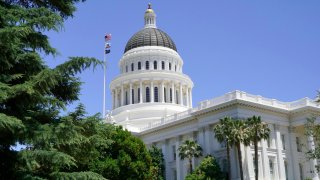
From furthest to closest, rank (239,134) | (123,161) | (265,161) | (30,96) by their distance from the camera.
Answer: (265,161), (239,134), (123,161), (30,96)

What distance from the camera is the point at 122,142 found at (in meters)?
37.1

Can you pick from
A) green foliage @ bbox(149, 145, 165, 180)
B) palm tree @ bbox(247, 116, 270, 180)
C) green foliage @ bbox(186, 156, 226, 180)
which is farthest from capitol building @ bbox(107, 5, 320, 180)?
palm tree @ bbox(247, 116, 270, 180)

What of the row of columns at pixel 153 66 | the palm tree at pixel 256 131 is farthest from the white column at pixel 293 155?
the row of columns at pixel 153 66

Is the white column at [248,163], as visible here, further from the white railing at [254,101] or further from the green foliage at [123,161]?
the green foliage at [123,161]

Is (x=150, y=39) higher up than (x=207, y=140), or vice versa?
(x=150, y=39)

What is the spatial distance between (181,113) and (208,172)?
50.2ft

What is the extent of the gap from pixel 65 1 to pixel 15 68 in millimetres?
3437

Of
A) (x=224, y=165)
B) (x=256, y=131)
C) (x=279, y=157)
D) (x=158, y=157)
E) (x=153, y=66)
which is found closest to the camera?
(x=256, y=131)

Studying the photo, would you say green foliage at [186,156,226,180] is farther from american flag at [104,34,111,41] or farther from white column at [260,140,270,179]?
american flag at [104,34,111,41]

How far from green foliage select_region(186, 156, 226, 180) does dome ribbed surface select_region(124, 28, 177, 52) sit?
39983 millimetres

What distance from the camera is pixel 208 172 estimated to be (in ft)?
173

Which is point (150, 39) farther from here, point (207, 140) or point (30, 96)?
point (30, 96)

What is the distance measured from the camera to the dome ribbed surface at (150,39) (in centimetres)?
8906

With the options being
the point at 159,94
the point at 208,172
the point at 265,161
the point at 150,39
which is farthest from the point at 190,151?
the point at 150,39
